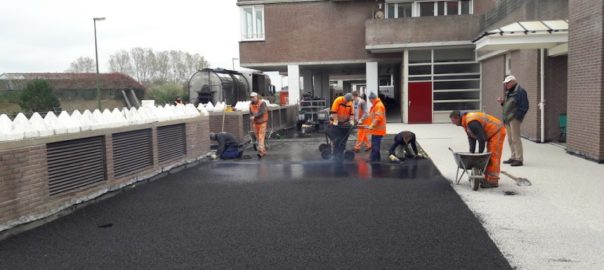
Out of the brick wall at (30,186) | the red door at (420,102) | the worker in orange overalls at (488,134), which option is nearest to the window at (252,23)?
the red door at (420,102)

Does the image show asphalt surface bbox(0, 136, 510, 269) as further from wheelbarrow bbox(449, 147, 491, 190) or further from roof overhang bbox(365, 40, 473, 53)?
roof overhang bbox(365, 40, 473, 53)

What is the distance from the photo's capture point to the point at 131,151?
1031 centimetres

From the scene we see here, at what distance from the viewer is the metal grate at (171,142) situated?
11.7 metres

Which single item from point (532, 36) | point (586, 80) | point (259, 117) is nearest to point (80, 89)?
point (259, 117)

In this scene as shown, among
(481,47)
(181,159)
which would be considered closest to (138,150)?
(181,159)

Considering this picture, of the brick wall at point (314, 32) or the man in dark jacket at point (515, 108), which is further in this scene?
the brick wall at point (314, 32)

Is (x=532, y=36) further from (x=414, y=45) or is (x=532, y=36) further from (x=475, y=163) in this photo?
(x=414, y=45)

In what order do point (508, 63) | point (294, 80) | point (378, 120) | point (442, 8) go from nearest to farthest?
point (378, 120)
point (508, 63)
point (442, 8)
point (294, 80)

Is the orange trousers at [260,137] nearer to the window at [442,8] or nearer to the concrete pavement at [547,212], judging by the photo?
the concrete pavement at [547,212]

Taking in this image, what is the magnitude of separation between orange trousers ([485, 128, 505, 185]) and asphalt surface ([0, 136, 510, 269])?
0.72 m

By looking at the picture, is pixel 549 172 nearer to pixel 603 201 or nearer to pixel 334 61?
pixel 603 201

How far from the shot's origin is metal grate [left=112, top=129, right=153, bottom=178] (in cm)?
973

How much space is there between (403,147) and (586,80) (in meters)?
4.16

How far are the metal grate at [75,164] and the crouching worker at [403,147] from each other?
6.41m
